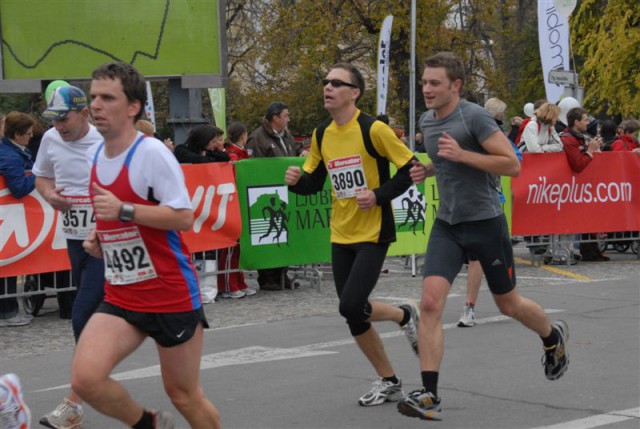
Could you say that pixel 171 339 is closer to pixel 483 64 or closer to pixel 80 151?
pixel 80 151

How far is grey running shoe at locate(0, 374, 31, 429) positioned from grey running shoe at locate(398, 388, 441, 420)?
189 cm

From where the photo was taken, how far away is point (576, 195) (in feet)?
50.1

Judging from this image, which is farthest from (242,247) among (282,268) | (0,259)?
(0,259)

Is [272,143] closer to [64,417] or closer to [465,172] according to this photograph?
[465,172]

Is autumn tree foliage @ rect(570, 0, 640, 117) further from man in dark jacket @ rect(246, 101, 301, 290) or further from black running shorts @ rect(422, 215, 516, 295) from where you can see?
black running shorts @ rect(422, 215, 516, 295)

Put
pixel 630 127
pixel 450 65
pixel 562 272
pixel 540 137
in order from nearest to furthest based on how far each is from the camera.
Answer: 1. pixel 450 65
2. pixel 562 272
3. pixel 540 137
4. pixel 630 127

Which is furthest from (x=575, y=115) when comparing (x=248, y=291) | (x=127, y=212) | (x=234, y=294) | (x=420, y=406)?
(x=127, y=212)

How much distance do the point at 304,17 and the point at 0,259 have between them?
2856 cm

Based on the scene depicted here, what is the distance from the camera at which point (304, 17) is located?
125ft

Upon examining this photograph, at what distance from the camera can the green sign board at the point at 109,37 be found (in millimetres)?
14547

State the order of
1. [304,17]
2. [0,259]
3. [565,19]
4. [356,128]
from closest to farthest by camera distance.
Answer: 1. [356,128]
2. [0,259]
3. [565,19]
4. [304,17]

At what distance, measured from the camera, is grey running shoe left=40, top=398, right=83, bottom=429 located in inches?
249

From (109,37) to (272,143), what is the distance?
304cm

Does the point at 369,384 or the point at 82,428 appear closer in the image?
the point at 82,428
